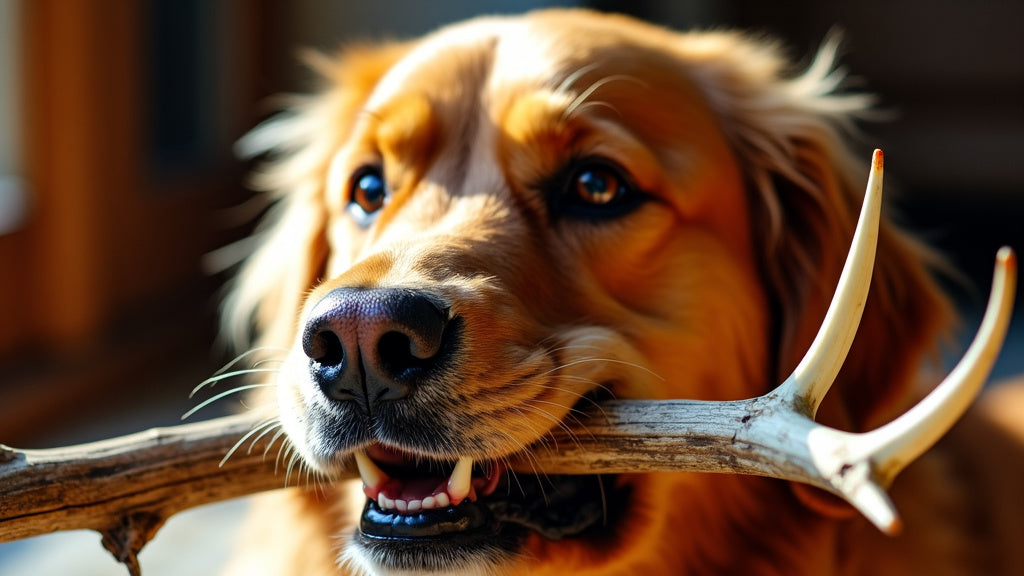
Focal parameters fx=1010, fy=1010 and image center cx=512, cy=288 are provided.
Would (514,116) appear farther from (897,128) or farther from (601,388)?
(897,128)

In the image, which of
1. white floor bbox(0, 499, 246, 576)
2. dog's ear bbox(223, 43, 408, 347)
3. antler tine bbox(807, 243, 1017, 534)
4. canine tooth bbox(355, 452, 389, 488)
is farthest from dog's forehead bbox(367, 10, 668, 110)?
white floor bbox(0, 499, 246, 576)

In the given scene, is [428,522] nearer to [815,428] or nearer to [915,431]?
[815,428]

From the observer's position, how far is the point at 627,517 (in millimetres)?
1893

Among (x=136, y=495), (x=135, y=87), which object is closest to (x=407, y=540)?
(x=136, y=495)

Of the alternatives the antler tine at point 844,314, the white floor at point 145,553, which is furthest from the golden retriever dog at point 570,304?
the white floor at point 145,553

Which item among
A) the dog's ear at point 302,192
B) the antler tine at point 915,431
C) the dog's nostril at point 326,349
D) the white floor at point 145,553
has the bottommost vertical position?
the white floor at point 145,553

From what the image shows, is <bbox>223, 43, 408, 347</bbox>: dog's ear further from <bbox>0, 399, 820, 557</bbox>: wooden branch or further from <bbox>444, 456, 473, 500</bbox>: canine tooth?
<bbox>444, 456, 473, 500</bbox>: canine tooth

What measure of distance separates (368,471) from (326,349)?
248 millimetres

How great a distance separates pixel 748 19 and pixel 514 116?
6883 mm

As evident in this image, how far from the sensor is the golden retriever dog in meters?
1.60

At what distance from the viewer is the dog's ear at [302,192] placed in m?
2.58

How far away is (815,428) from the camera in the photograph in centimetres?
118

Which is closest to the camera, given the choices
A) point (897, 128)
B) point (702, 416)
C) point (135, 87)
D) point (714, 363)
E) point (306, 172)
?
point (702, 416)

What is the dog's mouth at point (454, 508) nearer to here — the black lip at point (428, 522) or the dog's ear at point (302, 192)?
the black lip at point (428, 522)
